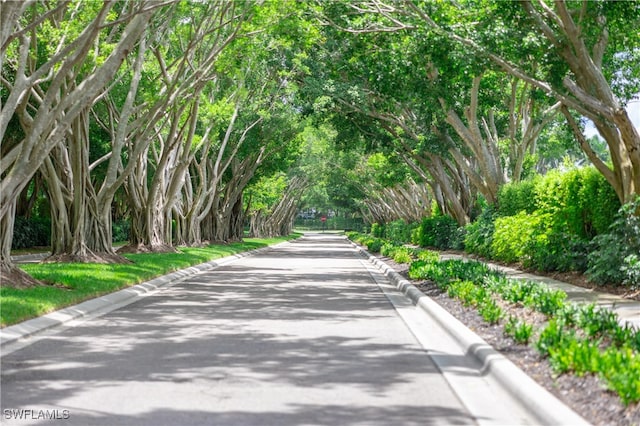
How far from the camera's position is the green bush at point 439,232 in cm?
3662

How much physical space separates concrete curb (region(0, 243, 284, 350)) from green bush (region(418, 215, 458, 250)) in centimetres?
1672

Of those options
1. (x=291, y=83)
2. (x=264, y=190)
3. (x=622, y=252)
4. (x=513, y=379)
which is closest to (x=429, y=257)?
(x=622, y=252)

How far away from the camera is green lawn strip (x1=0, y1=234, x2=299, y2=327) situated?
470 inches

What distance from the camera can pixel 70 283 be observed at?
15.8 metres

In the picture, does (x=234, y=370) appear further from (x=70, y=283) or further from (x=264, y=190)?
(x=264, y=190)

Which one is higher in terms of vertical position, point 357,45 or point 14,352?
point 357,45

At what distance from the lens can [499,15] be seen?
1711 cm

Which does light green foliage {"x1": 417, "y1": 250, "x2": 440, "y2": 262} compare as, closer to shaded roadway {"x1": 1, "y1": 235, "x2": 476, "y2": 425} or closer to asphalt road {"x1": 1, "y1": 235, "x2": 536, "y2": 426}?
asphalt road {"x1": 1, "y1": 235, "x2": 536, "y2": 426}

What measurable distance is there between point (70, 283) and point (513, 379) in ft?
35.8

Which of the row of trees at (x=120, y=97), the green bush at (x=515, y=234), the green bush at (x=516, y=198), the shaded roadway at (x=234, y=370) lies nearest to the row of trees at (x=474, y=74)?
the green bush at (x=516, y=198)

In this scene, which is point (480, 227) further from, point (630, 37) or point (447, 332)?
point (447, 332)

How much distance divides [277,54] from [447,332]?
2412 centimetres

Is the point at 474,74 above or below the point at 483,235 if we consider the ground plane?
above

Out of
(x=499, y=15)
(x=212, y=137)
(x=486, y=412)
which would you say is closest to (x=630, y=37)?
(x=499, y=15)
